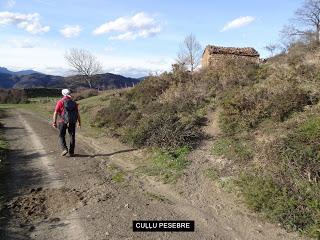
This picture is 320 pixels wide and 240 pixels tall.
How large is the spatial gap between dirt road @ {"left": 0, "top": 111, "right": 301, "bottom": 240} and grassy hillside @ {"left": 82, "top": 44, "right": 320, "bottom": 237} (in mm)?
668

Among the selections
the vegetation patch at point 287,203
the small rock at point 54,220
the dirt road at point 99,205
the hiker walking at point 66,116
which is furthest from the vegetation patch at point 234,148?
the small rock at point 54,220

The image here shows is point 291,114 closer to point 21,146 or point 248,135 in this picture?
point 248,135

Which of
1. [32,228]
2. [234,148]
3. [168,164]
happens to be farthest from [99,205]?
[234,148]

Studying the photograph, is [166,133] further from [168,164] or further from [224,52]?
[224,52]

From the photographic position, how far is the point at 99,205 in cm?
723

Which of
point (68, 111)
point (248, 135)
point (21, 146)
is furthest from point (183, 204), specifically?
point (21, 146)

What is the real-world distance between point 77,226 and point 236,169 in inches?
159

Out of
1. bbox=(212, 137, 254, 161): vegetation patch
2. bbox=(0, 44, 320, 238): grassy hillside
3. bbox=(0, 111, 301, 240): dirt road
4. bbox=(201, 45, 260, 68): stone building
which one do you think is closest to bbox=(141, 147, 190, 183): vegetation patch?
bbox=(0, 44, 320, 238): grassy hillside

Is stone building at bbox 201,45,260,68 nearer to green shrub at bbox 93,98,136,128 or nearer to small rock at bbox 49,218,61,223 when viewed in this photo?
green shrub at bbox 93,98,136,128

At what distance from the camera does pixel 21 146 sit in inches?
491

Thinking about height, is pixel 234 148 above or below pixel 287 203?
above

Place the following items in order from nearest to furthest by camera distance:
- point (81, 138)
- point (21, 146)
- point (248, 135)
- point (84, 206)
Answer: point (84, 206) → point (248, 135) → point (21, 146) → point (81, 138)

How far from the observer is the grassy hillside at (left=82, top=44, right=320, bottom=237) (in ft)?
23.0

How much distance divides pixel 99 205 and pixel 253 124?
18.9 ft
